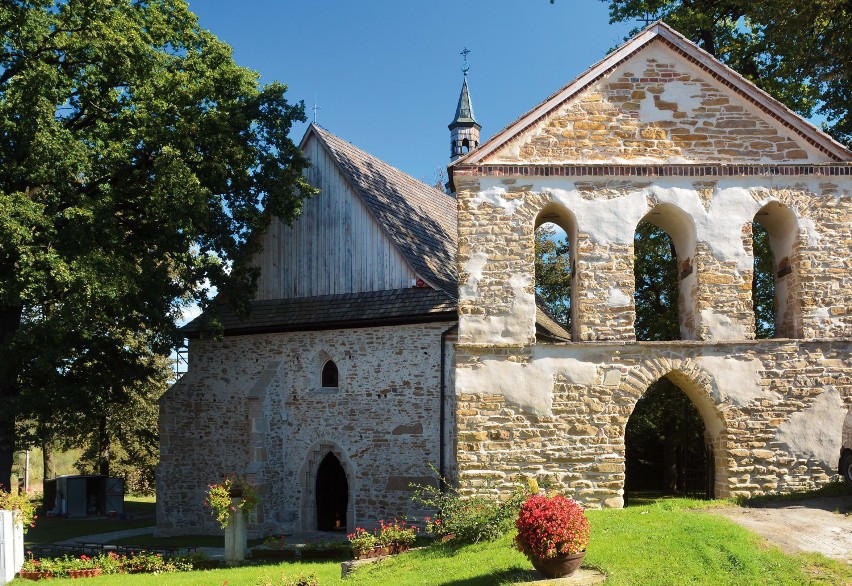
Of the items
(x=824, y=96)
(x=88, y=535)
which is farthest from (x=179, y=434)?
(x=824, y=96)

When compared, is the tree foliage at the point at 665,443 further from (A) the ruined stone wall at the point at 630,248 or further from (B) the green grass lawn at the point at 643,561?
(B) the green grass lawn at the point at 643,561

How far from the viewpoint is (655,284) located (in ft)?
80.1

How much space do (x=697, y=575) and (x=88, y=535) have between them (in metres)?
18.0

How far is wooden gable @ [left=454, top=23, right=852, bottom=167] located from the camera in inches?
547

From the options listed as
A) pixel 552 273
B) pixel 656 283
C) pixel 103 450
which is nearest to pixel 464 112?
pixel 552 273

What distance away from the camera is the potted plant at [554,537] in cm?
910

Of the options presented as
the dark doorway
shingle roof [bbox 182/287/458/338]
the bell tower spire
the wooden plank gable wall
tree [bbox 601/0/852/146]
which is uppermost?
the bell tower spire

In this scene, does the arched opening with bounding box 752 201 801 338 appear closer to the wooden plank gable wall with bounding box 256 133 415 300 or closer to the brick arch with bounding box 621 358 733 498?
the brick arch with bounding box 621 358 733 498

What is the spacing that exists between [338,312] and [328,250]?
1.91 meters

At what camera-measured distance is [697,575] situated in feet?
29.5

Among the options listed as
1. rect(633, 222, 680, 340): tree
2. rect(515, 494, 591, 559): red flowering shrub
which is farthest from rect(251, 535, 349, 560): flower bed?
rect(633, 222, 680, 340): tree

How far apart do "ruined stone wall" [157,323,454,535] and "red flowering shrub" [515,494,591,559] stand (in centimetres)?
774

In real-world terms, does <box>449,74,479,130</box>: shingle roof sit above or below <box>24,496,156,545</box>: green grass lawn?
above

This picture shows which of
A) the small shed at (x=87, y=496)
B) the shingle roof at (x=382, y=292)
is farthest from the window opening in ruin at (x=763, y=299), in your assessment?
the small shed at (x=87, y=496)
